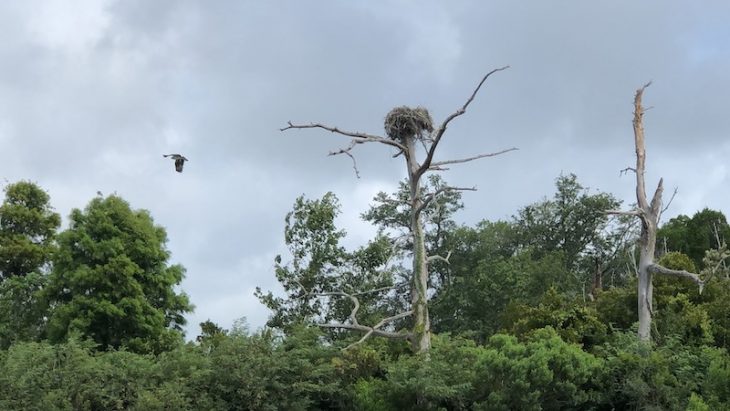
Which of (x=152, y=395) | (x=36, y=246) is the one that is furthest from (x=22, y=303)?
(x=152, y=395)

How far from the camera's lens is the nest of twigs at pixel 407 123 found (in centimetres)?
1886

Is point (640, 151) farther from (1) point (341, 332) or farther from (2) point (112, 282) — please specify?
(2) point (112, 282)

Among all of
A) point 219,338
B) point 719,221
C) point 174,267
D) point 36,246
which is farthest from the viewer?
point 719,221

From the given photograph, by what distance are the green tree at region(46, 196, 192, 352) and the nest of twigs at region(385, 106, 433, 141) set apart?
9994 mm

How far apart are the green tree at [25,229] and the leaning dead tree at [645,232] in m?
20.2

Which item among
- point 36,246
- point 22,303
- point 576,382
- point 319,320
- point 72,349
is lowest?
point 576,382

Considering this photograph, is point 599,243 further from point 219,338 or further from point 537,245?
point 219,338

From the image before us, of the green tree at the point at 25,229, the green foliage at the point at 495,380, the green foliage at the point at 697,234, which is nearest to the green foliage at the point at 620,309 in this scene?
the green foliage at the point at 495,380

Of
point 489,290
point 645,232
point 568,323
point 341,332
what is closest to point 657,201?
point 645,232

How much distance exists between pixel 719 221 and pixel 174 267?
24.2m

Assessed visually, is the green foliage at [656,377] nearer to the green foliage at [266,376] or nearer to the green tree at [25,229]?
the green foliage at [266,376]

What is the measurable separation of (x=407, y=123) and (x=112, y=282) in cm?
1131

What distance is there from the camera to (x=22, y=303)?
96.4ft

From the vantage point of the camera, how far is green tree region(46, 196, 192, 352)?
2483 centimetres
